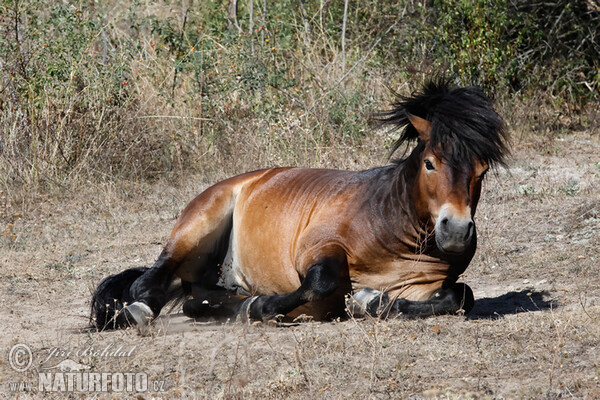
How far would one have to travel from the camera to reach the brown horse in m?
4.38

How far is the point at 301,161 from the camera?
28.9 ft

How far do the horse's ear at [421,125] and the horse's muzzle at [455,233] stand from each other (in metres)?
0.66

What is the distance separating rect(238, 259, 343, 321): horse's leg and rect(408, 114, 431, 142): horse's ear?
0.91 m

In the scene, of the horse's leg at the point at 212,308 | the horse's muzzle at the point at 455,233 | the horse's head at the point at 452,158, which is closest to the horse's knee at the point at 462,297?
the horse's head at the point at 452,158

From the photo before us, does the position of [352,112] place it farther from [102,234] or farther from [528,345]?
[528,345]

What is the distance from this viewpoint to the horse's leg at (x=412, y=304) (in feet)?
15.0

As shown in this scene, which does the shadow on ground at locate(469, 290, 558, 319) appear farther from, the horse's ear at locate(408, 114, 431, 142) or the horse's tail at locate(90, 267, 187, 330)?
the horse's tail at locate(90, 267, 187, 330)

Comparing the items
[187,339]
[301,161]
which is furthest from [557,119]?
[187,339]

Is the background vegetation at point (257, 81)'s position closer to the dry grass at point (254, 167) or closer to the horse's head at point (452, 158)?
the dry grass at point (254, 167)

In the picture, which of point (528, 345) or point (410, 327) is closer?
point (528, 345)

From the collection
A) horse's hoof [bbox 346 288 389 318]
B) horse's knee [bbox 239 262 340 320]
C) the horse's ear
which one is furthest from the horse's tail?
the horse's ear

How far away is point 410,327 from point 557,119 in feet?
24.7

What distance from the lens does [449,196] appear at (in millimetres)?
4242

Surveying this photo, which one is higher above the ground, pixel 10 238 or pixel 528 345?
pixel 528 345
